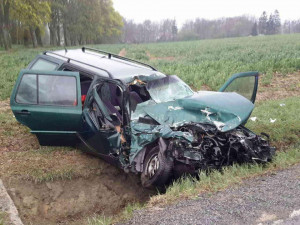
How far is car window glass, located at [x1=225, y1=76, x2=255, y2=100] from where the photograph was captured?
706 centimetres

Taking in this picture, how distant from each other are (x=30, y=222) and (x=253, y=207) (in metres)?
2.96

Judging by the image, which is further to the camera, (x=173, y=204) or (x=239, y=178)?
(x=239, y=178)

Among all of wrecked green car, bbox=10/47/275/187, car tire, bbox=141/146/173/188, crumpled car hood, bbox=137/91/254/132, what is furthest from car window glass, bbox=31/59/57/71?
car tire, bbox=141/146/173/188

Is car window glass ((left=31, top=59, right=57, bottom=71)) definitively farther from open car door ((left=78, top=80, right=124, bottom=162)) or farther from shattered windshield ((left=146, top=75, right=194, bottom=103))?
shattered windshield ((left=146, top=75, right=194, bottom=103))

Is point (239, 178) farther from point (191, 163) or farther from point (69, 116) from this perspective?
point (69, 116)

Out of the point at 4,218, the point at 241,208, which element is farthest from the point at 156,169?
the point at 4,218

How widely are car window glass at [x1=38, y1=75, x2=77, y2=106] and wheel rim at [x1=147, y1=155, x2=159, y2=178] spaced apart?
5.57 feet

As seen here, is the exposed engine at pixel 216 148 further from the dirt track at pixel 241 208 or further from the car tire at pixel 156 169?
the dirt track at pixel 241 208

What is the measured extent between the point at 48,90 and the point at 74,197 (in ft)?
6.06

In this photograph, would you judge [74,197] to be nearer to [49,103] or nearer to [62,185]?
[62,185]

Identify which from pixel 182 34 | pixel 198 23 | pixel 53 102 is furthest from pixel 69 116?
pixel 198 23

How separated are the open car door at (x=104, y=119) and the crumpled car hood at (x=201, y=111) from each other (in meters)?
0.44

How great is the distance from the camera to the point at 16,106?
5.97m

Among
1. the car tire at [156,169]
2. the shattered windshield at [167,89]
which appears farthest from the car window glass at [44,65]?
the car tire at [156,169]
